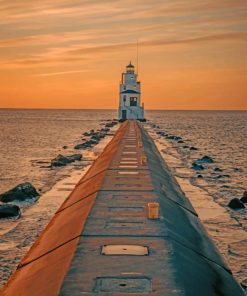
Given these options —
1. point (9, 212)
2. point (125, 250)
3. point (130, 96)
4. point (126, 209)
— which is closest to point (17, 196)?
point (9, 212)

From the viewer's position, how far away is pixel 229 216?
18406mm

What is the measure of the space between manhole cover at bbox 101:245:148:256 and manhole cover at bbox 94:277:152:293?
4.37 feet

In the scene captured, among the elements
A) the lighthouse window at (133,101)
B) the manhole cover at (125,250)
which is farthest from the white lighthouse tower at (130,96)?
the manhole cover at (125,250)

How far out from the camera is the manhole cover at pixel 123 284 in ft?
21.7

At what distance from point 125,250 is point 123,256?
1.49 feet

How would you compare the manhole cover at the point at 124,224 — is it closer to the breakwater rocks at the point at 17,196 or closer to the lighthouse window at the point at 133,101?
the breakwater rocks at the point at 17,196

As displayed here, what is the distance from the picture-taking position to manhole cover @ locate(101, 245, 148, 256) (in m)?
8.47

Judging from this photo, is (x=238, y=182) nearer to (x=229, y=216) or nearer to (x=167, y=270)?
(x=229, y=216)

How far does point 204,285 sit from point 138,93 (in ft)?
292

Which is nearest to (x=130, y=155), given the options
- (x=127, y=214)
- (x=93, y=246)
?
(x=127, y=214)

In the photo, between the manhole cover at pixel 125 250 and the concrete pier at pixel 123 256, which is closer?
the concrete pier at pixel 123 256

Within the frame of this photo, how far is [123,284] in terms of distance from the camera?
6.83 meters

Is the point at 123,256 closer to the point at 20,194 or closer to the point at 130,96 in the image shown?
the point at 20,194

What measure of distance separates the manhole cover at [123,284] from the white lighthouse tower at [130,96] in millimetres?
88052
